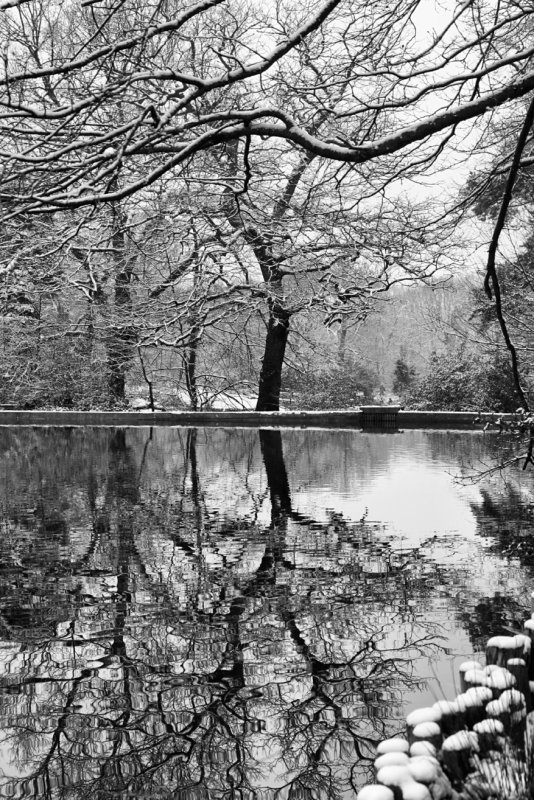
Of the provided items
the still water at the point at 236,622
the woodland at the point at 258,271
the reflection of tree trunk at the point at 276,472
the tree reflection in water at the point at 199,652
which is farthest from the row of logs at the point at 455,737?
the woodland at the point at 258,271

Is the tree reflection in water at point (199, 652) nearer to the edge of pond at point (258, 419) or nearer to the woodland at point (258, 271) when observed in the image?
the woodland at point (258, 271)

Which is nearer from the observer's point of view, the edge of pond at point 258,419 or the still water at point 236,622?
the still water at point 236,622

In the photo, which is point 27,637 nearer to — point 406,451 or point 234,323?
point 406,451

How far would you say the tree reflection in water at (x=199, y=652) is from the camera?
3693mm

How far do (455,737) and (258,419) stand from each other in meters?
19.6

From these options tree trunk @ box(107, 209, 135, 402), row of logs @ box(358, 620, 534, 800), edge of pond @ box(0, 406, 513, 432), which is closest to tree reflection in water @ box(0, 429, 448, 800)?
row of logs @ box(358, 620, 534, 800)

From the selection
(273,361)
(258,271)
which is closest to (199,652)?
(273,361)

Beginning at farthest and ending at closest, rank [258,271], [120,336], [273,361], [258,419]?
[120,336] < [258,271] < [273,361] < [258,419]

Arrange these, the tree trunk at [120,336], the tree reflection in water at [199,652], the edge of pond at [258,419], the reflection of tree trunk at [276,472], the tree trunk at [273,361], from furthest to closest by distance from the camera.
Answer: the tree trunk at [120,336], the tree trunk at [273,361], the edge of pond at [258,419], the reflection of tree trunk at [276,472], the tree reflection in water at [199,652]

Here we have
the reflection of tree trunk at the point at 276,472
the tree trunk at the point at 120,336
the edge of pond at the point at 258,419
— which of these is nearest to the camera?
the reflection of tree trunk at the point at 276,472

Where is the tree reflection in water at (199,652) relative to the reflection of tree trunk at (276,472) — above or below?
below

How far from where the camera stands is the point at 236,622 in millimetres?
5582

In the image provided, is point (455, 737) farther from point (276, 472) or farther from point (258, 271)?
point (258, 271)

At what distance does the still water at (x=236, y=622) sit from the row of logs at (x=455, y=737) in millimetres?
357
